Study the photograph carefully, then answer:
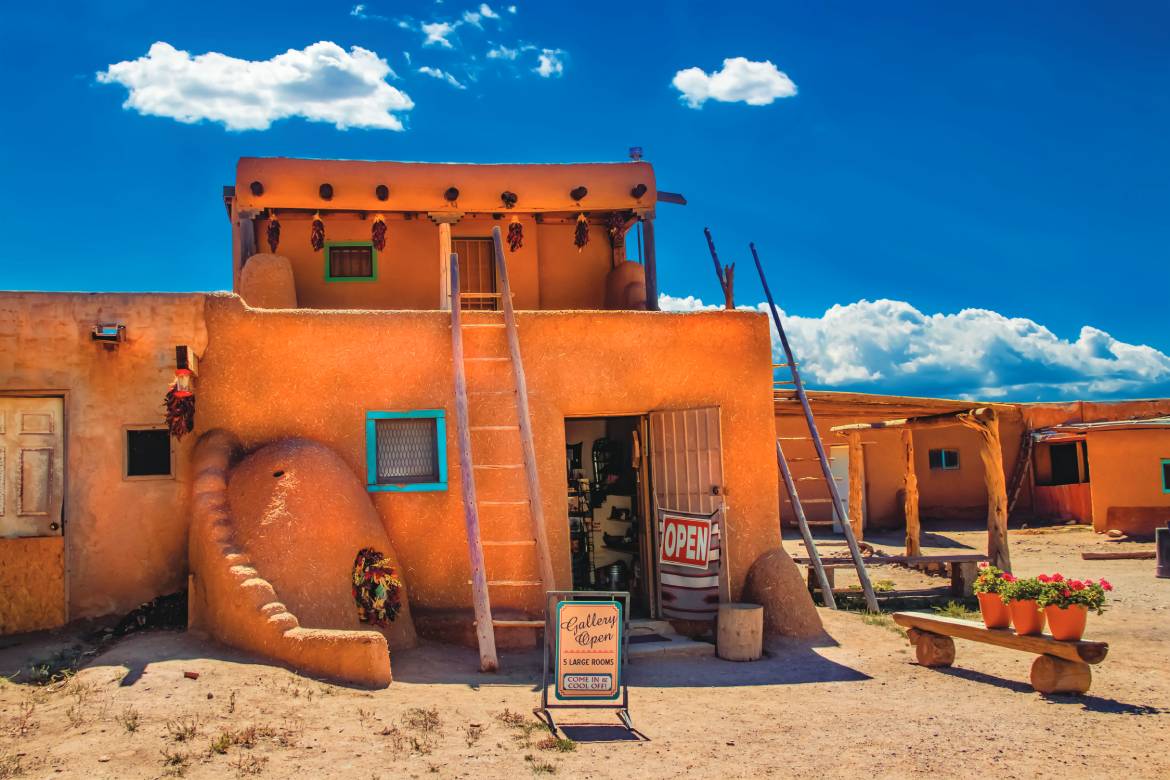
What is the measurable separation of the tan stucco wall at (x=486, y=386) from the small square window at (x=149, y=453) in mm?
506

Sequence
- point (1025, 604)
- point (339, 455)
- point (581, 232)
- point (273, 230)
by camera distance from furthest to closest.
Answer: point (581, 232) → point (273, 230) → point (339, 455) → point (1025, 604)

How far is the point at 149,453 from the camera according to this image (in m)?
10.3

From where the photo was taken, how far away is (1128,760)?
678 cm

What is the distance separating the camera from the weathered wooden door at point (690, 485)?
11.0 meters

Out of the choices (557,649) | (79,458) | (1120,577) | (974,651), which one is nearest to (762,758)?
(557,649)

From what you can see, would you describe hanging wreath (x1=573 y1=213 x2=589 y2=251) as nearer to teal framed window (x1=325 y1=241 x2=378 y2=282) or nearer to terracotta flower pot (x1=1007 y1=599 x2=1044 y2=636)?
teal framed window (x1=325 y1=241 x2=378 y2=282)

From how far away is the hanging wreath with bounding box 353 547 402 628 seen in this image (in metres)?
9.53

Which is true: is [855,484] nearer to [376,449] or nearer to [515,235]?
[515,235]

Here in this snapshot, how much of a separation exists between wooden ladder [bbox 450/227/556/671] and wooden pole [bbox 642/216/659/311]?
11.6ft

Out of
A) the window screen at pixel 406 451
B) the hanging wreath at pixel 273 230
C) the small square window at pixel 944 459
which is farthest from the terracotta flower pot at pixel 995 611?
the small square window at pixel 944 459

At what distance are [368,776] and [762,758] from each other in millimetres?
2751

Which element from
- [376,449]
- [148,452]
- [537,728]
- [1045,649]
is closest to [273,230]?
[148,452]

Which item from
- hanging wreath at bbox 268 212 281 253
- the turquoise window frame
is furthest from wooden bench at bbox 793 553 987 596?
hanging wreath at bbox 268 212 281 253

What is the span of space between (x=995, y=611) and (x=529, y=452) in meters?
4.76
